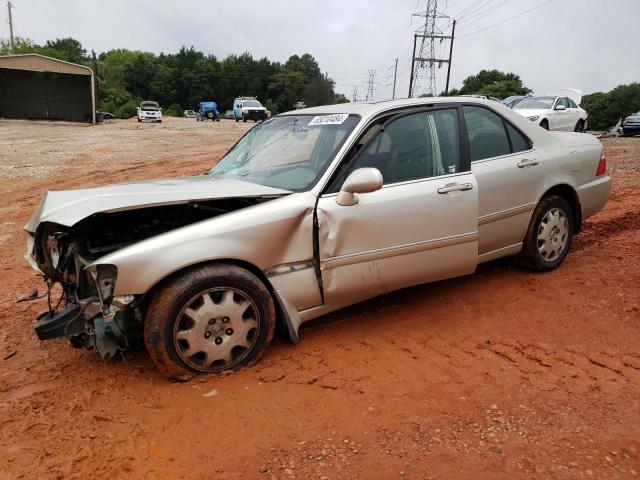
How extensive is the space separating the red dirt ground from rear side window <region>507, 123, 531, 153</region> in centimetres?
117

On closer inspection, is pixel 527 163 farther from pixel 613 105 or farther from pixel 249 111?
pixel 613 105

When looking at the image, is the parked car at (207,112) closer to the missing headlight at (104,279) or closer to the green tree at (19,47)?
the green tree at (19,47)

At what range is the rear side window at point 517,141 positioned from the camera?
4.22 meters


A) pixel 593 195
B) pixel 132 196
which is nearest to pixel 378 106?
pixel 132 196

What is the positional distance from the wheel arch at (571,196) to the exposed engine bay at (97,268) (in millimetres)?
2787

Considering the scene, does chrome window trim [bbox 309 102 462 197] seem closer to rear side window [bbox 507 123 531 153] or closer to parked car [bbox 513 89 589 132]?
rear side window [bbox 507 123 531 153]

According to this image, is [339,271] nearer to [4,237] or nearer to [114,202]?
[114,202]

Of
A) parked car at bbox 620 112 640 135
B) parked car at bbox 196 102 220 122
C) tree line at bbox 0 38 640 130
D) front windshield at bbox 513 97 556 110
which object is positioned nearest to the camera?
front windshield at bbox 513 97 556 110

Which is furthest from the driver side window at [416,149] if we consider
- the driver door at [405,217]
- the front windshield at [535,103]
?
the front windshield at [535,103]

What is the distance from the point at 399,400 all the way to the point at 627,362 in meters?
1.53

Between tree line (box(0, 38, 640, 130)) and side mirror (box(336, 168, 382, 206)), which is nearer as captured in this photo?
side mirror (box(336, 168, 382, 206))

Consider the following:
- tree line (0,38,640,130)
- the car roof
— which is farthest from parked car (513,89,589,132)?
tree line (0,38,640,130)

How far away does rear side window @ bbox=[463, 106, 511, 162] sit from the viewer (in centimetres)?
395

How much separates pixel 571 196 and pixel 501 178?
1096 mm
